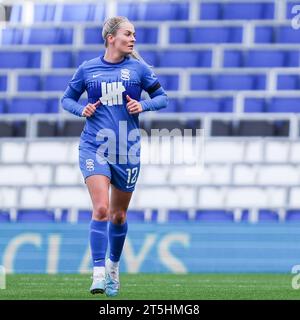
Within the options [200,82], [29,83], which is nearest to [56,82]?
[29,83]

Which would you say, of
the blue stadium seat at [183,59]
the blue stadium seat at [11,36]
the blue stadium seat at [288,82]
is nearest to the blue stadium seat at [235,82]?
the blue stadium seat at [288,82]

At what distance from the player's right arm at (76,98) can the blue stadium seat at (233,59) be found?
8070 millimetres

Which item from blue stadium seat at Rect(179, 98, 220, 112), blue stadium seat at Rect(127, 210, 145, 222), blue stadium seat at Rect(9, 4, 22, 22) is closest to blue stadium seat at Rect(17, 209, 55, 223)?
blue stadium seat at Rect(127, 210, 145, 222)

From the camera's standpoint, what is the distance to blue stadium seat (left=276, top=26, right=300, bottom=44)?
1755 cm

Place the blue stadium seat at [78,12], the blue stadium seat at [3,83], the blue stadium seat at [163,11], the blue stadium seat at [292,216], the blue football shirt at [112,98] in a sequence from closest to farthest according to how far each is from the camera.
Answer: the blue football shirt at [112,98], the blue stadium seat at [292,216], the blue stadium seat at [3,83], the blue stadium seat at [163,11], the blue stadium seat at [78,12]

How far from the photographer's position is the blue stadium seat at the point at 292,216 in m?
14.6

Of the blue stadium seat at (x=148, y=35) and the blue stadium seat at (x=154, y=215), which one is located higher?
the blue stadium seat at (x=148, y=35)

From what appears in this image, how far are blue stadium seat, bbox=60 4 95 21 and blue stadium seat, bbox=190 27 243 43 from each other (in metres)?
2.27

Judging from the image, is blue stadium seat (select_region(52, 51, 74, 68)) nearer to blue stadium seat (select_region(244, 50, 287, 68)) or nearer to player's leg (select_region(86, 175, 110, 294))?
blue stadium seat (select_region(244, 50, 287, 68))

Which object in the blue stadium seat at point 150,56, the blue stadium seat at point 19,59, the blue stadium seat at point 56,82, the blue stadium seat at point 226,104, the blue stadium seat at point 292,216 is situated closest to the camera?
the blue stadium seat at point 292,216

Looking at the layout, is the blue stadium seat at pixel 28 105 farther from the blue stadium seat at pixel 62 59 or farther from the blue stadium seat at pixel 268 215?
the blue stadium seat at pixel 268 215

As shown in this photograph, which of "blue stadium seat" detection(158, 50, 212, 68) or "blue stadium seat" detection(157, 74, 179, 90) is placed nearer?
"blue stadium seat" detection(157, 74, 179, 90)

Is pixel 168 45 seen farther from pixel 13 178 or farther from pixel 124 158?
pixel 124 158

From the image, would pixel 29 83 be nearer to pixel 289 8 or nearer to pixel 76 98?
pixel 289 8
